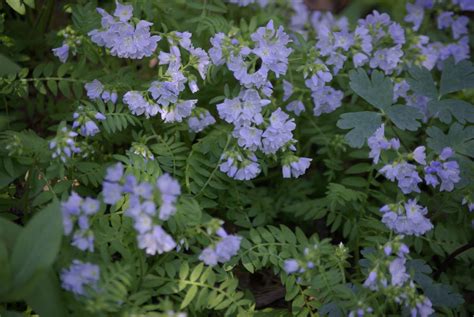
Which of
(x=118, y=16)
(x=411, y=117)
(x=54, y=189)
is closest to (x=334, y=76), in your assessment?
(x=411, y=117)

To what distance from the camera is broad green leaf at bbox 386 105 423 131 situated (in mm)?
2891

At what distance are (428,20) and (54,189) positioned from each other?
8.69 ft

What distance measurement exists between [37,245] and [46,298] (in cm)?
22

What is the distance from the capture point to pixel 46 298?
2213 millimetres

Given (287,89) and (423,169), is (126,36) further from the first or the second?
(423,169)

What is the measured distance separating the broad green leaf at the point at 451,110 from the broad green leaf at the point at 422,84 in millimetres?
55

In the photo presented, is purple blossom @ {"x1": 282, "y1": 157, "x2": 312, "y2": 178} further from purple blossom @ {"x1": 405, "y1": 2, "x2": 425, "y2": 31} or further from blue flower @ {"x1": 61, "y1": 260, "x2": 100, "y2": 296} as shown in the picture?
purple blossom @ {"x1": 405, "y1": 2, "x2": 425, "y2": 31}

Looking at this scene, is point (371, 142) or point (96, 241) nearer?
point (96, 241)

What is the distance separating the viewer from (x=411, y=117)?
2.92 metres

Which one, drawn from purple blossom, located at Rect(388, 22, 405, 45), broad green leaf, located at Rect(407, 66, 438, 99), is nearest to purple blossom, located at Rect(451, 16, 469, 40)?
purple blossom, located at Rect(388, 22, 405, 45)

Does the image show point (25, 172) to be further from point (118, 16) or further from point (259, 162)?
point (259, 162)

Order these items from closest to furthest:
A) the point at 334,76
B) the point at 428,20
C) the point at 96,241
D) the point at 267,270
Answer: the point at 96,241, the point at 267,270, the point at 334,76, the point at 428,20

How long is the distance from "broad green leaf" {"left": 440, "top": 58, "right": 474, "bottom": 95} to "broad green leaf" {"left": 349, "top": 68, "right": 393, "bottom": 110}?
0.34 m

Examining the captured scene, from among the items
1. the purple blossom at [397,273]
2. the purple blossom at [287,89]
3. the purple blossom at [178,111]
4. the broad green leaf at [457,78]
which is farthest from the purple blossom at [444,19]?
the purple blossom at [397,273]
